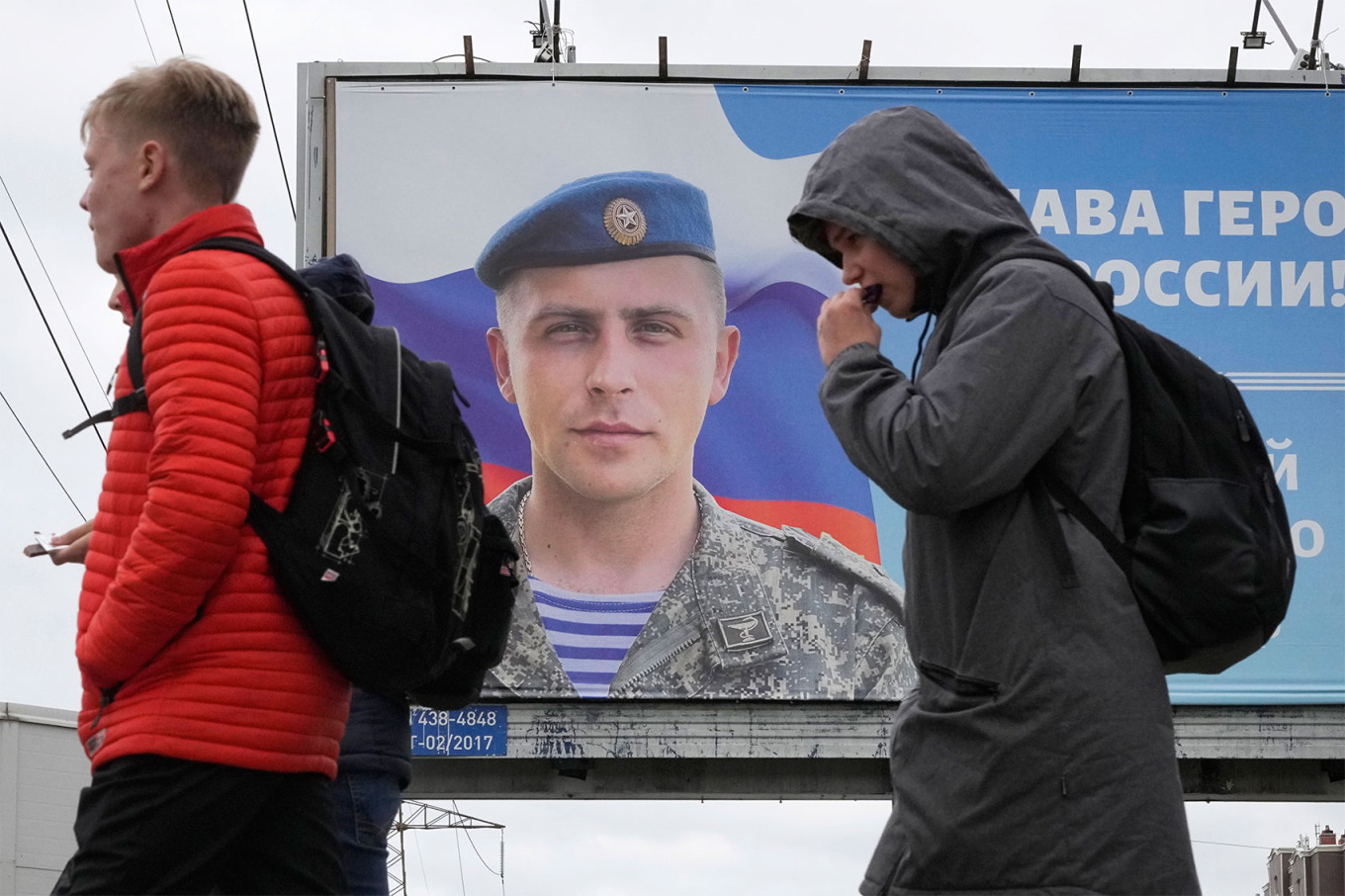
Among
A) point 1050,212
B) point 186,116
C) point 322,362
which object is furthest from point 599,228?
point 322,362

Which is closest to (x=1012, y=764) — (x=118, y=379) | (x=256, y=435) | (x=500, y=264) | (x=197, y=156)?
(x=256, y=435)

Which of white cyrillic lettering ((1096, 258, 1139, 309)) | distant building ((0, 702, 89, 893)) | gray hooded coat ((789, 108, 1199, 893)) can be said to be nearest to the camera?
gray hooded coat ((789, 108, 1199, 893))

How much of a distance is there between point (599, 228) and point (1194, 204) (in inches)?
99.9

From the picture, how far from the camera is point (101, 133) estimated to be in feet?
7.38

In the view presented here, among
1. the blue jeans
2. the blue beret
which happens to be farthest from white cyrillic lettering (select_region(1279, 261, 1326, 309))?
the blue jeans

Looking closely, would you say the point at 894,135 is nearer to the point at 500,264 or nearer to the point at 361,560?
the point at 361,560

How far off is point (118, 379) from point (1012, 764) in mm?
1329

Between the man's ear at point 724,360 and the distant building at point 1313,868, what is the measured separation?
2241cm

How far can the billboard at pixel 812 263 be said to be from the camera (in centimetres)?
586

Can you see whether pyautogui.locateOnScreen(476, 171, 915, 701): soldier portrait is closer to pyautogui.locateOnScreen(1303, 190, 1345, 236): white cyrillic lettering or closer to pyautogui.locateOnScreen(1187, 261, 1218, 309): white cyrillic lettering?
pyautogui.locateOnScreen(1187, 261, 1218, 309): white cyrillic lettering

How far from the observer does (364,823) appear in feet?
8.71

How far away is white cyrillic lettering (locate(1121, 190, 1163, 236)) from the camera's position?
6.29 metres

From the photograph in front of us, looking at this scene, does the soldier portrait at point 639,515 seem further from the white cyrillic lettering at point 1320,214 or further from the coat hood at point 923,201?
the coat hood at point 923,201

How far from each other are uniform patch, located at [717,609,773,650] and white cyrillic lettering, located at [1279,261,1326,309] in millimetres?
2591
